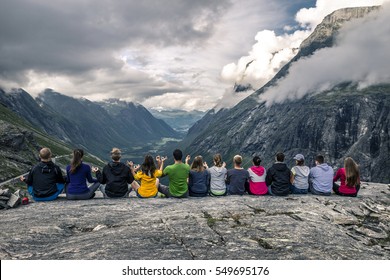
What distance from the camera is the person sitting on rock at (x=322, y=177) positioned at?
23.2 m

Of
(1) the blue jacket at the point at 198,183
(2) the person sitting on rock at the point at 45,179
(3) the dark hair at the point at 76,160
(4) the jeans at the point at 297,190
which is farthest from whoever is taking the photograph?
(4) the jeans at the point at 297,190

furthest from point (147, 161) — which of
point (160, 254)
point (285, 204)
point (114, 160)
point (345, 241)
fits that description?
point (345, 241)

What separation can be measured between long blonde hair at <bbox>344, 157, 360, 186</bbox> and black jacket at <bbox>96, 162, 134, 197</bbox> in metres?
15.2

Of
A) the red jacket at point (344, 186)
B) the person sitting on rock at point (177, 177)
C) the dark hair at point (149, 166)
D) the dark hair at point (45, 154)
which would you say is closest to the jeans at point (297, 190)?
the red jacket at point (344, 186)

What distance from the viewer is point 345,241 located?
12867mm

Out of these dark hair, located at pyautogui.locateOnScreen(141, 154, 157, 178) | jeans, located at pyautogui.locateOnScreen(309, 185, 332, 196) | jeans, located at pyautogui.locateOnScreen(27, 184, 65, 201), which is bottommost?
jeans, located at pyautogui.locateOnScreen(309, 185, 332, 196)

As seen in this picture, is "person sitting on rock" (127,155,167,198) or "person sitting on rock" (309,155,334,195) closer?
"person sitting on rock" (127,155,167,198)

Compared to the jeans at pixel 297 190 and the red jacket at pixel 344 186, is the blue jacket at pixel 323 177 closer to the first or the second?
the red jacket at pixel 344 186

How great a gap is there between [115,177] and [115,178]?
3.4 inches

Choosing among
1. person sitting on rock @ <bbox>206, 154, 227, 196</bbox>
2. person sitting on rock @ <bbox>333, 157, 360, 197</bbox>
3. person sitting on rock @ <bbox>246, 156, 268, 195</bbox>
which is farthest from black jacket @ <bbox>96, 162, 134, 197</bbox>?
person sitting on rock @ <bbox>333, 157, 360, 197</bbox>

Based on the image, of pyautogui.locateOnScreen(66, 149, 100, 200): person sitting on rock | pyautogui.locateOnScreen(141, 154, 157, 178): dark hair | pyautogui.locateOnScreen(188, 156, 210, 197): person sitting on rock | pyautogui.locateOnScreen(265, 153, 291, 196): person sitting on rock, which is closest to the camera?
pyautogui.locateOnScreen(66, 149, 100, 200): person sitting on rock

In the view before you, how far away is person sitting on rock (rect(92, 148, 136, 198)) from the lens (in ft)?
67.6

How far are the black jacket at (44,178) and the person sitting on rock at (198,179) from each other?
8657mm

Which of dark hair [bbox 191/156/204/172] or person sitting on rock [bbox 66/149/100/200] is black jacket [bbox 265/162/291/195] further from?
person sitting on rock [bbox 66/149/100/200]
